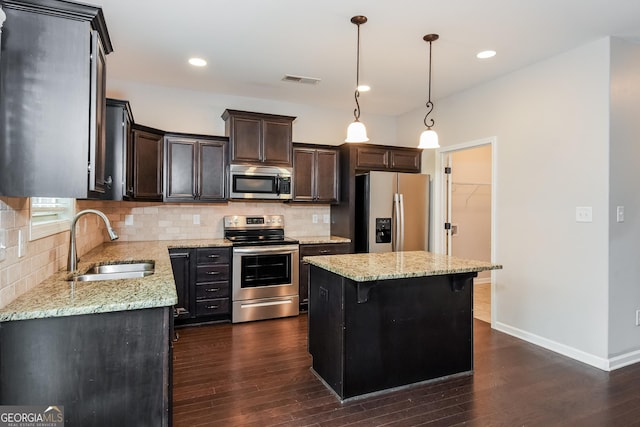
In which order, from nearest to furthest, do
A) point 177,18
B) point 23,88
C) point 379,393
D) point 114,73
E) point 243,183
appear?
point 23,88, point 379,393, point 177,18, point 114,73, point 243,183

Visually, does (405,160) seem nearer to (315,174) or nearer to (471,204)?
(315,174)

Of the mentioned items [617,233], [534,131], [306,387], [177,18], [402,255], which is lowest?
[306,387]

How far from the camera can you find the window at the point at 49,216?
2.01 metres

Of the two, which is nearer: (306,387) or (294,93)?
(306,387)

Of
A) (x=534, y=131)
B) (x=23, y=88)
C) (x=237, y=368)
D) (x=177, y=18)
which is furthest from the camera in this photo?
(x=534, y=131)

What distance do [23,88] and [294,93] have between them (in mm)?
3351

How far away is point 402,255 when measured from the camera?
310 cm

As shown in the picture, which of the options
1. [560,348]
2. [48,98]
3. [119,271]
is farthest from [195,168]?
[560,348]

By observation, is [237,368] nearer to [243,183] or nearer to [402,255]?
[402,255]

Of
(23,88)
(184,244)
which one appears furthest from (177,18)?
(184,244)

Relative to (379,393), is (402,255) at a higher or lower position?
higher

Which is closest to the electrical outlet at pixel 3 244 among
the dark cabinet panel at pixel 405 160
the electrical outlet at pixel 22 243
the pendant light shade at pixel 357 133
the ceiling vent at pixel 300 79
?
the electrical outlet at pixel 22 243

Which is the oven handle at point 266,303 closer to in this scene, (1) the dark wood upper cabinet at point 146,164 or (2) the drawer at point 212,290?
(2) the drawer at point 212,290
